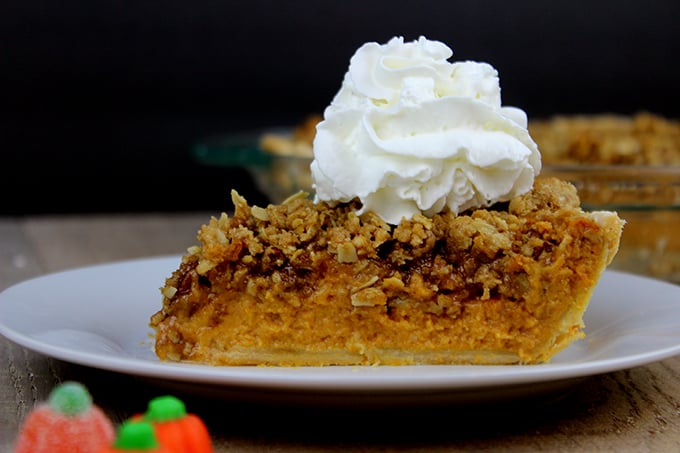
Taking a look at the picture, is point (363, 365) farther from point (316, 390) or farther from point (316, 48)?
point (316, 48)

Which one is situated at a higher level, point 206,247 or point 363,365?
point 206,247

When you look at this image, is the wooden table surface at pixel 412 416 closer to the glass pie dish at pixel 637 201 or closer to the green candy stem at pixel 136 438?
the green candy stem at pixel 136 438

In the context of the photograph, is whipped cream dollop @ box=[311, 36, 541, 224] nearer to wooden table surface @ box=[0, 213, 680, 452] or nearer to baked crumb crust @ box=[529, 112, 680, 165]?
wooden table surface @ box=[0, 213, 680, 452]

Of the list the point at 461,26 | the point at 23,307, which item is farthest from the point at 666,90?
the point at 23,307

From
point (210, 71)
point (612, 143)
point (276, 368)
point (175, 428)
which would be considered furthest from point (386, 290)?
point (210, 71)

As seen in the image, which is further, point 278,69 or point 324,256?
point 278,69

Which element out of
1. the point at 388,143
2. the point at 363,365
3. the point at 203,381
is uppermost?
the point at 388,143

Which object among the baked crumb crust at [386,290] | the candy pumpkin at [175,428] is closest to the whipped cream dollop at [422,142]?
the baked crumb crust at [386,290]
